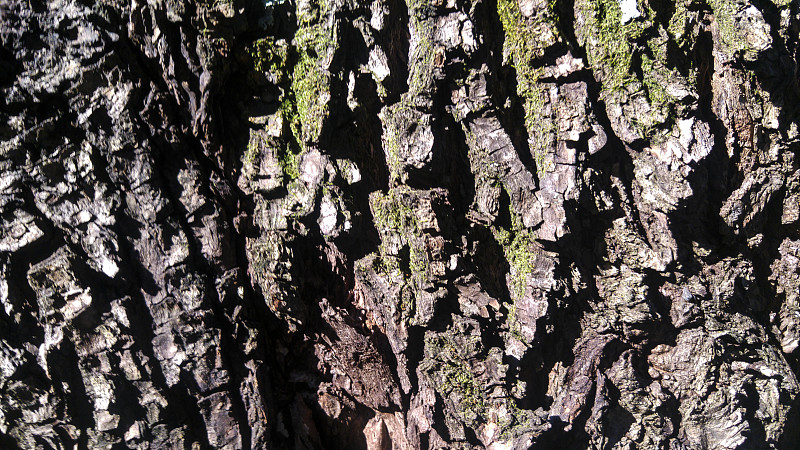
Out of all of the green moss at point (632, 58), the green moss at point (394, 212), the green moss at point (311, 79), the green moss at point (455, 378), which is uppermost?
the green moss at point (311, 79)

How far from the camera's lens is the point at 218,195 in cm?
154

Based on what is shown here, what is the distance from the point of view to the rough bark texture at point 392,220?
1.41 meters

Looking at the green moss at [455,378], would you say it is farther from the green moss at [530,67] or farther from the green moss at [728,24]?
the green moss at [728,24]

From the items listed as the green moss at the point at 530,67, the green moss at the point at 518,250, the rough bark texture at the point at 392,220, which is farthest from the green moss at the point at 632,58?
the green moss at the point at 518,250

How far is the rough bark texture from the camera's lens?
4.63 feet

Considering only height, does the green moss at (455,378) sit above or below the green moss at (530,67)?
below

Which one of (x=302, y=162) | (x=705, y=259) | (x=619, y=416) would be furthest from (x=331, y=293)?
(x=705, y=259)

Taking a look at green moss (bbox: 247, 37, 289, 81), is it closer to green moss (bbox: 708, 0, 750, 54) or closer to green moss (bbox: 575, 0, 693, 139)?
green moss (bbox: 575, 0, 693, 139)

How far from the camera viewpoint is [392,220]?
1.60 metres

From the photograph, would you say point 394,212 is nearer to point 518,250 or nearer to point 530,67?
point 518,250

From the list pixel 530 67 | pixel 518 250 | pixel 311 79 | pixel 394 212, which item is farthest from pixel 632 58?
pixel 311 79

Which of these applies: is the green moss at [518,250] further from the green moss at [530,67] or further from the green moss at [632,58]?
the green moss at [632,58]

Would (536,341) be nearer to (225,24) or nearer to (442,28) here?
(442,28)

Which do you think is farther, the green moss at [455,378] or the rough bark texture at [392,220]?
the green moss at [455,378]
